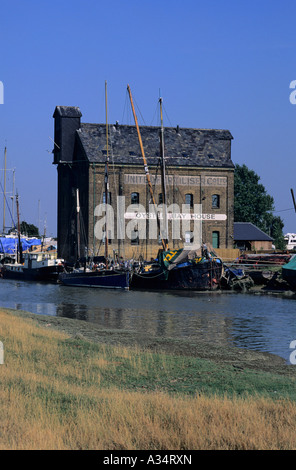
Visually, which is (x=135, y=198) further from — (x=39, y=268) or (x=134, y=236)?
(x=39, y=268)

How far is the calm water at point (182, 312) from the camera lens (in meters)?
28.0

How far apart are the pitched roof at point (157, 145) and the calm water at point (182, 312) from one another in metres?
20.2

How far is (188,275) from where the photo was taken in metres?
54.8

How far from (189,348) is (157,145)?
174 ft

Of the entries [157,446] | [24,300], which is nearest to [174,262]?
[24,300]

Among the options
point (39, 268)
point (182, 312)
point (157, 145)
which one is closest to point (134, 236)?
point (39, 268)

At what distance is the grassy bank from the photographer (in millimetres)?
9906

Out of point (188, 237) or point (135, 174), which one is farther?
point (188, 237)

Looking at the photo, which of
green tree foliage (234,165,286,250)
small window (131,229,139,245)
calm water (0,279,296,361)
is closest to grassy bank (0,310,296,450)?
calm water (0,279,296,361)

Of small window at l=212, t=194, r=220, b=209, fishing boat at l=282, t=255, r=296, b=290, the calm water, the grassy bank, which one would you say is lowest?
the calm water

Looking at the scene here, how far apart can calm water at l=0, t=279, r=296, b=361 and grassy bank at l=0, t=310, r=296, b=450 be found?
5343 millimetres

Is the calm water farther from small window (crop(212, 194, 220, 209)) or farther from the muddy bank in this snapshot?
small window (crop(212, 194, 220, 209))

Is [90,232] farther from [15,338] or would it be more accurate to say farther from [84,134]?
[15,338]
